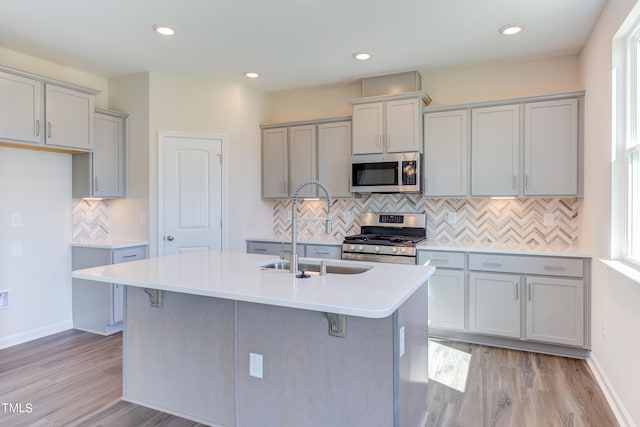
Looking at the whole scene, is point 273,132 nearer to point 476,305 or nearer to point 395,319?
point 476,305

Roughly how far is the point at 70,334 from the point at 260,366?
2816 millimetres

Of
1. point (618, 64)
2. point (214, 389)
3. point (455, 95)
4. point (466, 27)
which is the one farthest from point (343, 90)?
point (214, 389)

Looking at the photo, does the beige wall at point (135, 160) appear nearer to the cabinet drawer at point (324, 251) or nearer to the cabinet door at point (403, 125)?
the cabinet drawer at point (324, 251)

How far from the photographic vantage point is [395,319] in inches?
69.7

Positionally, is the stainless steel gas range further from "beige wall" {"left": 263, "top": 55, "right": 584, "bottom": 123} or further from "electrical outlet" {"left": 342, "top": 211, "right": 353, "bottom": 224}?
"beige wall" {"left": 263, "top": 55, "right": 584, "bottom": 123}

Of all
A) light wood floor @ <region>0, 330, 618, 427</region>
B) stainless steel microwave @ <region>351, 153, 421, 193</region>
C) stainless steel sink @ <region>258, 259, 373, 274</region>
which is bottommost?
light wood floor @ <region>0, 330, 618, 427</region>

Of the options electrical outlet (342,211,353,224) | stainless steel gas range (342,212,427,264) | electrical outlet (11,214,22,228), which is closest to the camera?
electrical outlet (11,214,22,228)

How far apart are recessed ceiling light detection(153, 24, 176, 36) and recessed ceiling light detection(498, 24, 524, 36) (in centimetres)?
263

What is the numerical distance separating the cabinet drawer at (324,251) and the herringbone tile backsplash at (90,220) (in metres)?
2.26

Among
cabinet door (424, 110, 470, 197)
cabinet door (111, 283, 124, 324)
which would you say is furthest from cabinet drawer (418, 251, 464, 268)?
cabinet door (111, 283, 124, 324)

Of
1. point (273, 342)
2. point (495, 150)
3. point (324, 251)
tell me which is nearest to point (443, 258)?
point (495, 150)

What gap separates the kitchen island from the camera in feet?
5.83

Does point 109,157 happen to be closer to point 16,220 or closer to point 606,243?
point 16,220

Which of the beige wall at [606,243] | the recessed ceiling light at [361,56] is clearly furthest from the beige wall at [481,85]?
the recessed ceiling light at [361,56]
